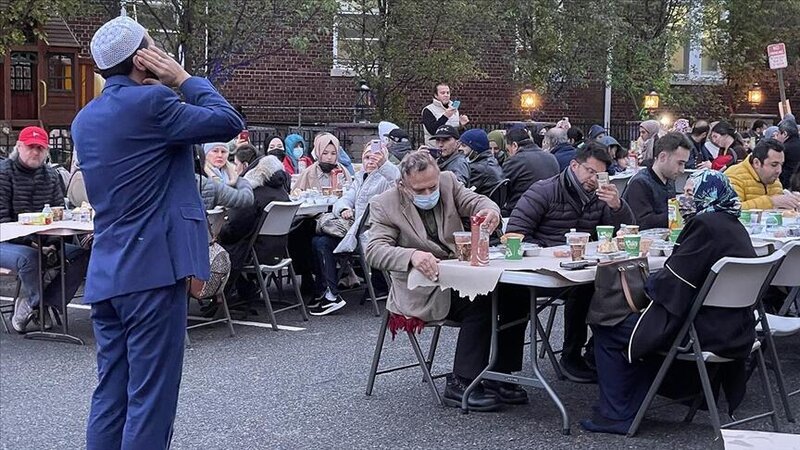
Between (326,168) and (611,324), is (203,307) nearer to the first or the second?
(326,168)

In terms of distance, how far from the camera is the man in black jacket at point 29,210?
8938 millimetres

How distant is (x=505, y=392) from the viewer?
6656 mm

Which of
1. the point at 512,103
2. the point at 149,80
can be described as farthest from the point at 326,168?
the point at 512,103

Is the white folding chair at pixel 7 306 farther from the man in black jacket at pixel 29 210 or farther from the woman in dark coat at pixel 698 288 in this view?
the woman in dark coat at pixel 698 288

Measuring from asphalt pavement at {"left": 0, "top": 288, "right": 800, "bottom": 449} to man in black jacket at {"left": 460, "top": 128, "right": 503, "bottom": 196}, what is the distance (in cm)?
176

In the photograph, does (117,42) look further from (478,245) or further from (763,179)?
(763,179)

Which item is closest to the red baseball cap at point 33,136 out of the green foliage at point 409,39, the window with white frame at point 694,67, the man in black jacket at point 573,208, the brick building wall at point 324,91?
the man in black jacket at point 573,208

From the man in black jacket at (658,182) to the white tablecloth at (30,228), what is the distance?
4.02 metres

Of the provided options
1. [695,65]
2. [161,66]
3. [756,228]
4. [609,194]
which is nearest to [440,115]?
[756,228]

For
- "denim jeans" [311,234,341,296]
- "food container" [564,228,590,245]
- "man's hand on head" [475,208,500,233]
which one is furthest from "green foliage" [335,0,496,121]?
"food container" [564,228,590,245]

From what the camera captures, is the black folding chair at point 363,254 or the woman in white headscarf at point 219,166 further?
the black folding chair at point 363,254

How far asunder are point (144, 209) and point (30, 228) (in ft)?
15.1

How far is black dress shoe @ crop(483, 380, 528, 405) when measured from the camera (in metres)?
6.62

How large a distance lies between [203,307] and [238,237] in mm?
1096
